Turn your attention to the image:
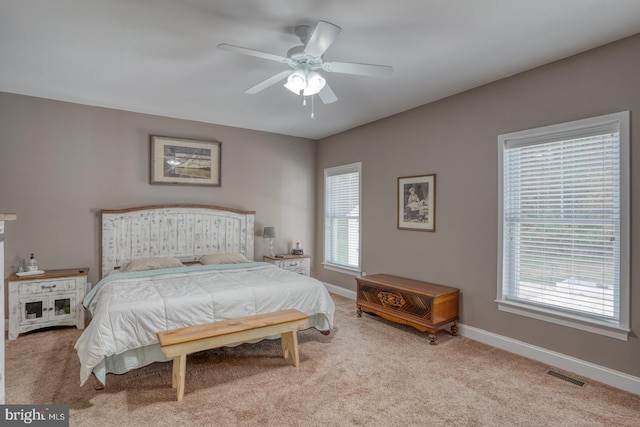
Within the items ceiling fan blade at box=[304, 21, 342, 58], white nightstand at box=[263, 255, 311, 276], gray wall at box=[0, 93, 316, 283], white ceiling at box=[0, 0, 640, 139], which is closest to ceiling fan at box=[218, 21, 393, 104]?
ceiling fan blade at box=[304, 21, 342, 58]

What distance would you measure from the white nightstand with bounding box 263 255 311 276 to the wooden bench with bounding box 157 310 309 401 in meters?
2.10

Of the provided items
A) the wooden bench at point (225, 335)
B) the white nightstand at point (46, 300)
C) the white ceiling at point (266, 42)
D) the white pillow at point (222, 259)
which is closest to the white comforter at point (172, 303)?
the wooden bench at point (225, 335)

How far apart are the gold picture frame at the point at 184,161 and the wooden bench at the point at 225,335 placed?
2.73 m

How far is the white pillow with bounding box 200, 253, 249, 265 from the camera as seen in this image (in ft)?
15.3

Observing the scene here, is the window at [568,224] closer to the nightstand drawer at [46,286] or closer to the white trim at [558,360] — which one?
the white trim at [558,360]

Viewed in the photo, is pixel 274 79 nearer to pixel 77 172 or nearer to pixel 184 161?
pixel 184 161

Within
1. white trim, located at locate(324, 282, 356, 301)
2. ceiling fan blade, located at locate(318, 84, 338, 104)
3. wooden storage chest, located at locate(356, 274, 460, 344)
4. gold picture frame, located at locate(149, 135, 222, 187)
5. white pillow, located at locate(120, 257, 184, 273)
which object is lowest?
white trim, located at locate(324, 282, 356, 301)

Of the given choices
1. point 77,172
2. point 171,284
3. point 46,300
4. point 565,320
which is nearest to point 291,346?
point 171,284

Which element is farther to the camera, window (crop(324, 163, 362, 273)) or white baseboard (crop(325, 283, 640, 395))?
window (crop(324, 163, 362, 273))

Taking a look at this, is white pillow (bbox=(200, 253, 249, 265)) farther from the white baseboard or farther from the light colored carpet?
the white baseboard

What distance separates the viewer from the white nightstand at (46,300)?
3.64 m

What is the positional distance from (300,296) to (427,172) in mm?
2162

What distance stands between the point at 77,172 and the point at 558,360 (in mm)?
5566

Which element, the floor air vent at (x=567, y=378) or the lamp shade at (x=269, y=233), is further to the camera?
the lamp shade at (x=269, y=233)
